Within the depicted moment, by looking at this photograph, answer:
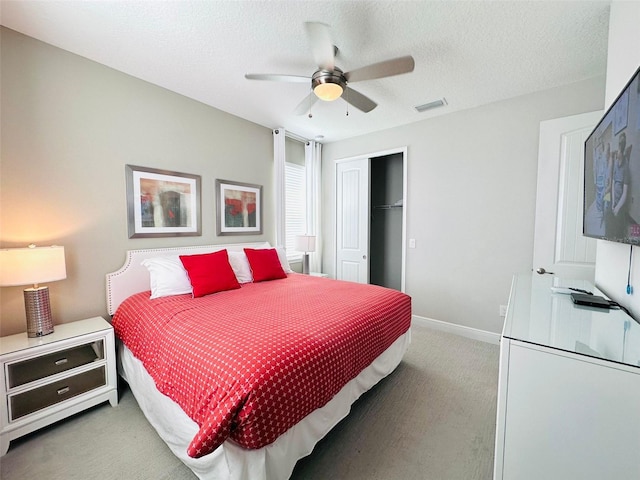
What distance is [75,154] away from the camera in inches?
86.3

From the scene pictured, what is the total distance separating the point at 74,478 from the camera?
4.64 feet

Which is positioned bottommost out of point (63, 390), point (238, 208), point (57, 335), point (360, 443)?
point (360, 443)

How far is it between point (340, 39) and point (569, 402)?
7.95 ft

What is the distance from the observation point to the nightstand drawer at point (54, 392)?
5.41 feet

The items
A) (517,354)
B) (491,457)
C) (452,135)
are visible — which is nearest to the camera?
(517,354)

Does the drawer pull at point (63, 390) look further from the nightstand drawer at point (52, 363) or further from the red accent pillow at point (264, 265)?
the red accent pillow at point (264, 265)

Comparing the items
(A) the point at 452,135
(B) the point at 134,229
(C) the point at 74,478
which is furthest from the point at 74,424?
(A) the point at 452,135

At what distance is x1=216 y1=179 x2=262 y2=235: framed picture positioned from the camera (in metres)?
3.27

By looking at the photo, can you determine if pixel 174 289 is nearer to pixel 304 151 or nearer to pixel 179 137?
pixel 179 137

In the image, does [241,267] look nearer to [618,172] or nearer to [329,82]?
[329,82]

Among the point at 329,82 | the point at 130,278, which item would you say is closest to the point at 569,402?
the point at 329,82

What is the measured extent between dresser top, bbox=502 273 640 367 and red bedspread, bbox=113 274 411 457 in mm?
875

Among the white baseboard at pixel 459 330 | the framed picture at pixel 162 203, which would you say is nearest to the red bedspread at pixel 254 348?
the framed picture at pixel 162 203

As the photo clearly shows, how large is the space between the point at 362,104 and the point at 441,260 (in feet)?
7.18
